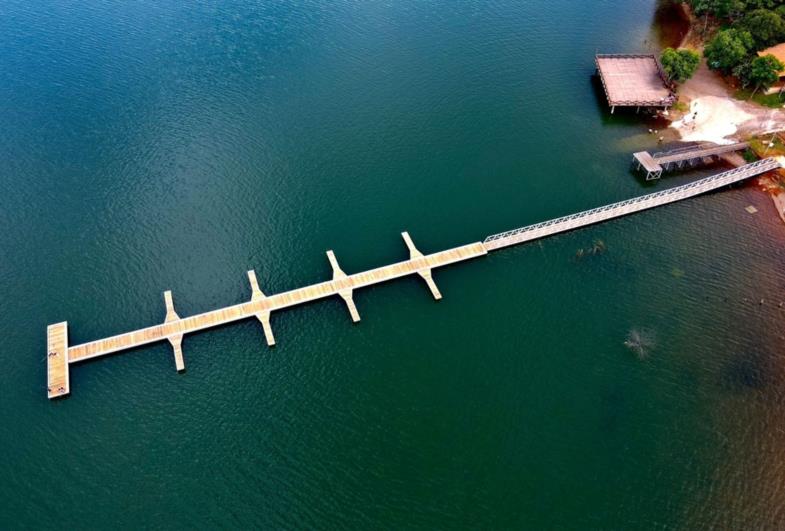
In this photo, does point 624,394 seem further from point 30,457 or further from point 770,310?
point 30,457

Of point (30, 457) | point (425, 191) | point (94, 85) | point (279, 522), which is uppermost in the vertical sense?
point (94, 85)

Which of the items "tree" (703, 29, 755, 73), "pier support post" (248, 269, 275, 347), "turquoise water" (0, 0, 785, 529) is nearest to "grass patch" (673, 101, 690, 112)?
"turquoise water" (0, 0, 785, 529)

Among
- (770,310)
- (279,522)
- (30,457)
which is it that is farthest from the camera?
(770,310)

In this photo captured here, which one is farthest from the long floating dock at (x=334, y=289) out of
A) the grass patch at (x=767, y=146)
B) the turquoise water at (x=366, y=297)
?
the grass patch at (x=767, y=146)

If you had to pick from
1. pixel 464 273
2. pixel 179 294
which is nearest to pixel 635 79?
pixel 464 273

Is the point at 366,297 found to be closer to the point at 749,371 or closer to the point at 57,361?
the point at 57,361

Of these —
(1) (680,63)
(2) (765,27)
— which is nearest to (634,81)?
(1) (680,63)
